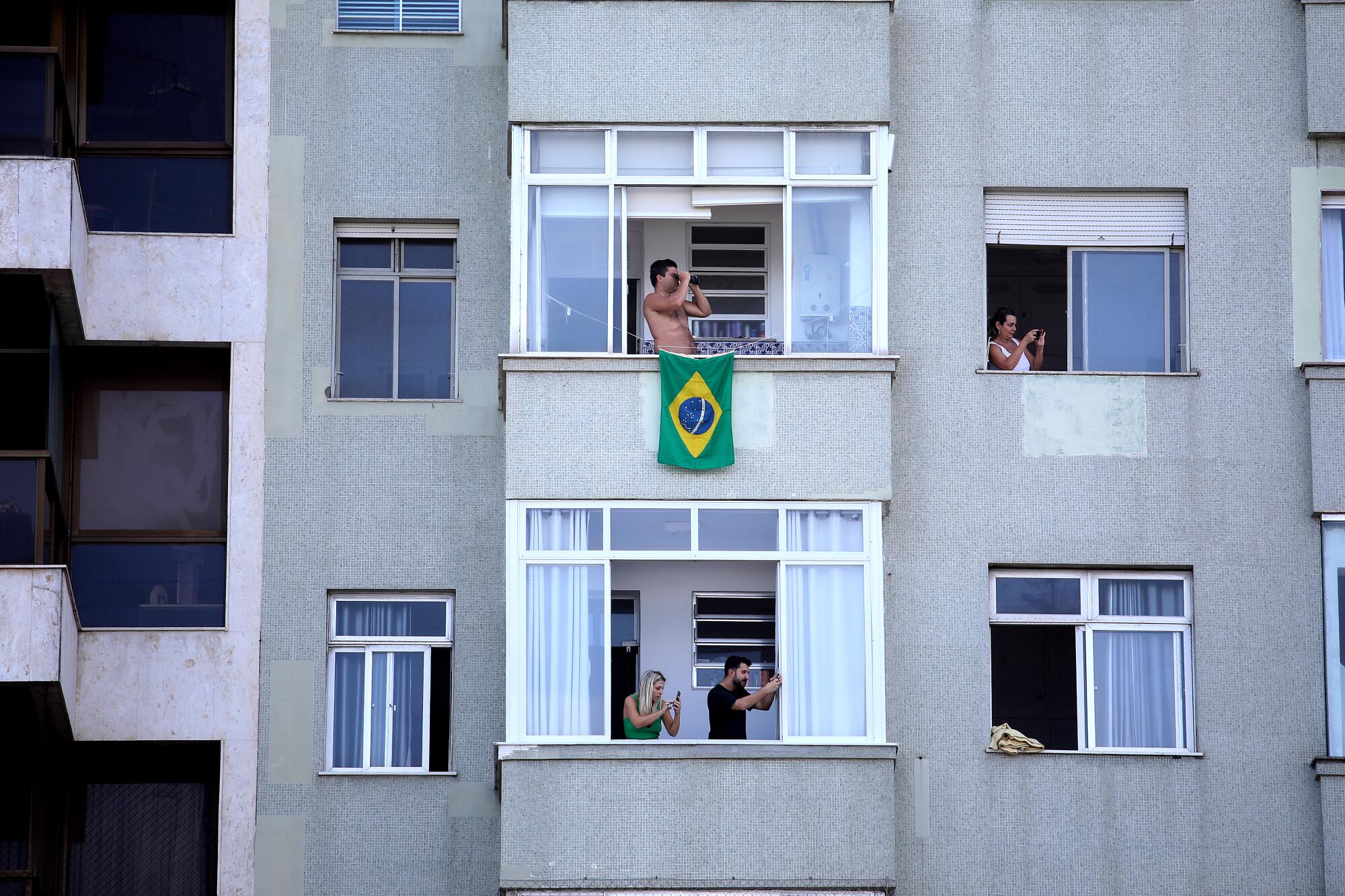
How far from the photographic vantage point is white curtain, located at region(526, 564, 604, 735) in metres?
15.9

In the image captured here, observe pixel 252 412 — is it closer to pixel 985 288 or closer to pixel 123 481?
pixel 123 481

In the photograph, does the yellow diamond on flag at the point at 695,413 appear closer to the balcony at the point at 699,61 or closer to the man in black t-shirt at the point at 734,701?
the man in black t-shirt at the point at 734,701

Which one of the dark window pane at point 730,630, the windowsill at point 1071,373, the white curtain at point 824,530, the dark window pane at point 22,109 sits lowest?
the dark window pane at point 730,630

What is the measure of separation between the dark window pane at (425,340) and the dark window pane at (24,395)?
114 inches

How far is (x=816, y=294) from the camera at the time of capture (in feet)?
54.1

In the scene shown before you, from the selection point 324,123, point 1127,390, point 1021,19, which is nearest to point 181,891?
point 324,123

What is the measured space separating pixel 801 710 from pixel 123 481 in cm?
592

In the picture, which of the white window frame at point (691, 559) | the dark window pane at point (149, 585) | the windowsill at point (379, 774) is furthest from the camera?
the dark window pane at point (149, 585)

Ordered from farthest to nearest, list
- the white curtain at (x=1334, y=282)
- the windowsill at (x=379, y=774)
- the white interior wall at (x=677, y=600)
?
the white curtain at (x=1334, y=282)
the white interior wall at (x=677, y=600)
the windowsill at (x=379, y=774)

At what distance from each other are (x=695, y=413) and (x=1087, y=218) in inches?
149

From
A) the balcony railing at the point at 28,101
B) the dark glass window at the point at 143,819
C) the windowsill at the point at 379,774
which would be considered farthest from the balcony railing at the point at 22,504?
the windowsill at the point at 379,774

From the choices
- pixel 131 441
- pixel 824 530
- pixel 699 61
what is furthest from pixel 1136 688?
pixel 131 441

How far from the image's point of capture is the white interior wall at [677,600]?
16891mm

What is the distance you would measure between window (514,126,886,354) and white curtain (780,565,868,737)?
1841mm
